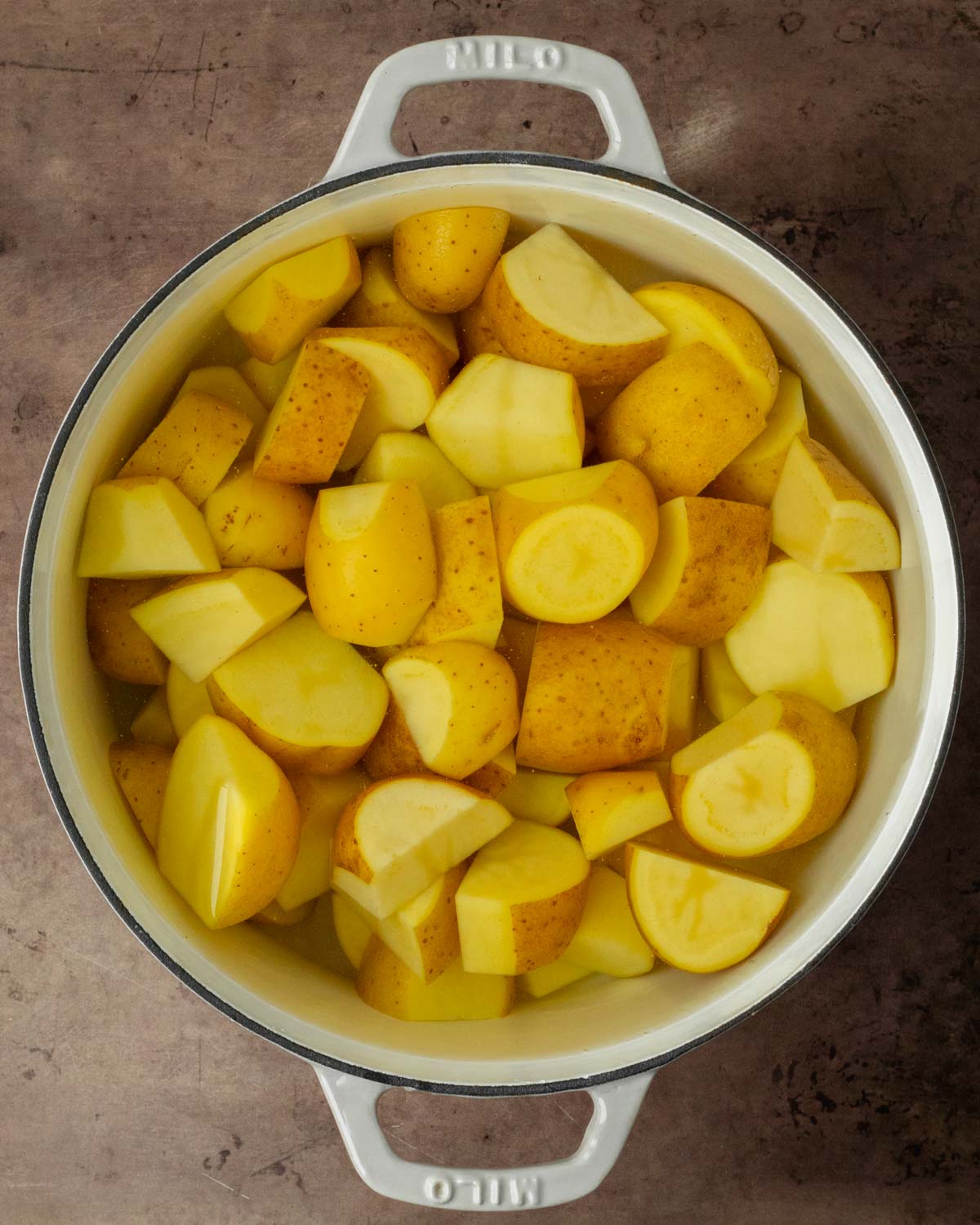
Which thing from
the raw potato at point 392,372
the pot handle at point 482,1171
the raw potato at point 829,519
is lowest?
the pot handle at point 482,1171

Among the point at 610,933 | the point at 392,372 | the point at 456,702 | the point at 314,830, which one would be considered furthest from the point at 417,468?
the point at 610,933

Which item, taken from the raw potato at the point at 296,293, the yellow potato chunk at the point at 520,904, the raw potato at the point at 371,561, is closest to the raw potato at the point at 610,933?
the yellow potato chunk at the point at 520,904

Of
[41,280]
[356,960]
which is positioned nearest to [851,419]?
[356,960]

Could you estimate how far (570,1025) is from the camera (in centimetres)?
80

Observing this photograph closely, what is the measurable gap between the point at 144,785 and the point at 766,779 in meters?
0.49

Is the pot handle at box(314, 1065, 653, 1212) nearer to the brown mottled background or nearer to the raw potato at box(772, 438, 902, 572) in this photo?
the brown mottled background

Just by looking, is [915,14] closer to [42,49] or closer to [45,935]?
[42,49]

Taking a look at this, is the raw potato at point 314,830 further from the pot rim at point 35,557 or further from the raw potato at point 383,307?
the raw potato at point 383,307

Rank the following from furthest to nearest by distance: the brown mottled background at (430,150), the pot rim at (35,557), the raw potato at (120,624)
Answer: the brown mottled background at (430,150), the raw potato at (120,624), the pot rim at (35,557)

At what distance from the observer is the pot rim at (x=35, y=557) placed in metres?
0.68

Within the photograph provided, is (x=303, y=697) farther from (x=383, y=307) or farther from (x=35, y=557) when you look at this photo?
(x=383, y=307)

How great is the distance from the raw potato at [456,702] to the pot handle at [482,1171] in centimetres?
25

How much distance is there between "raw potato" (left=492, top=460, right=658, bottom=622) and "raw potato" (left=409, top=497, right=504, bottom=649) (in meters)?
0.01

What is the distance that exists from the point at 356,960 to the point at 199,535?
0.39 metres
